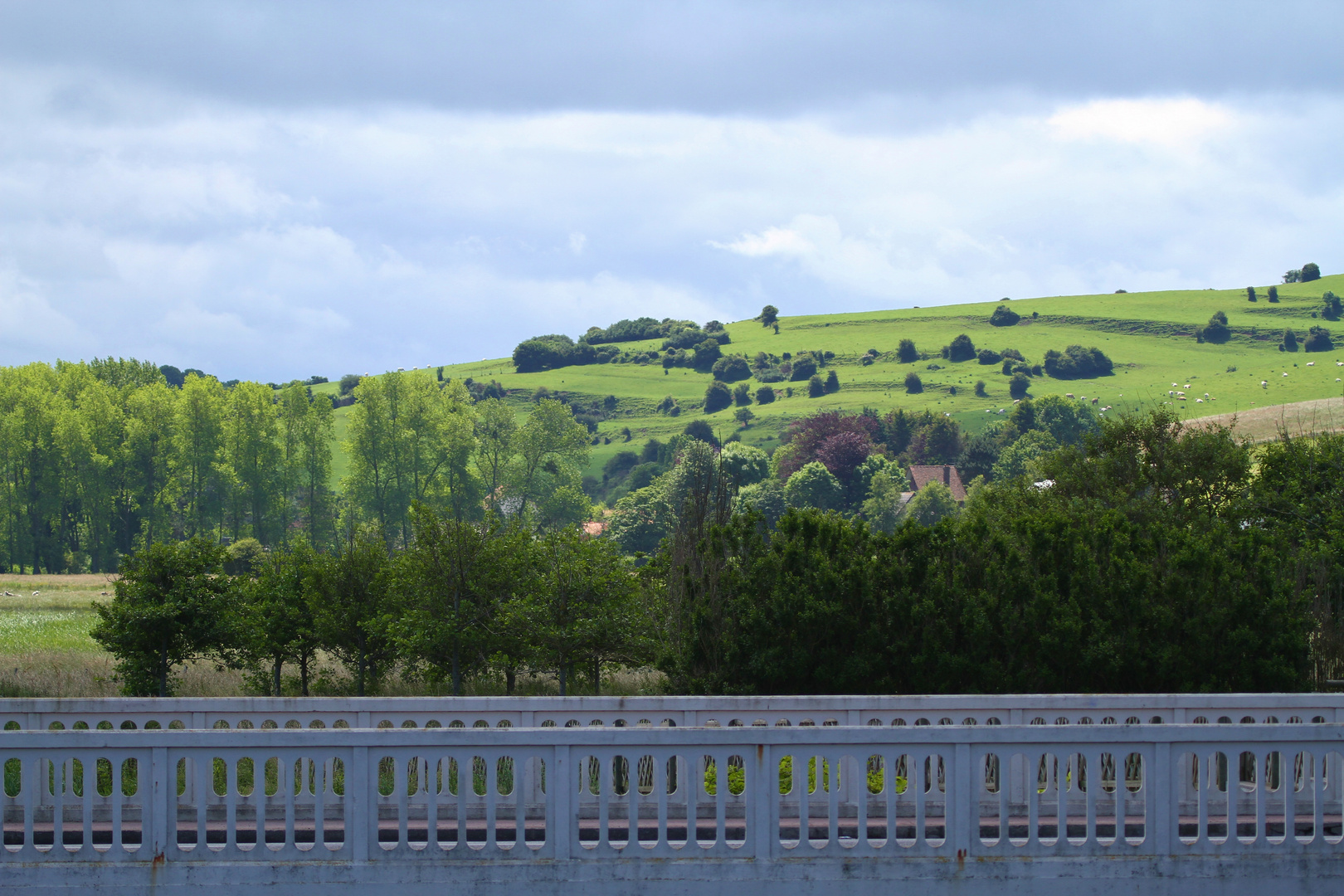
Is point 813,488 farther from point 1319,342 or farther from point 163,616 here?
point 163,616

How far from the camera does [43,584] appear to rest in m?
63.9

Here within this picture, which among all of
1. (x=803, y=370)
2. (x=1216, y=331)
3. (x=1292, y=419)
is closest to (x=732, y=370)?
(x=803, y=370)

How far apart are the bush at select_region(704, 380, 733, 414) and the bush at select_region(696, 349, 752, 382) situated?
12.7 metres

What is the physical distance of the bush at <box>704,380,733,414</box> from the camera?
163875mm

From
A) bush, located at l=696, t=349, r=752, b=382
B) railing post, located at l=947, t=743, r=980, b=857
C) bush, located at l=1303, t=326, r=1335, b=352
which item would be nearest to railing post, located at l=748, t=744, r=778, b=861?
railing post, located at l=947, t=743, r=980, b=857

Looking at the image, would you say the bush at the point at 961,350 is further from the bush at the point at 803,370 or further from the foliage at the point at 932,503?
the foliage at the point at 932,503

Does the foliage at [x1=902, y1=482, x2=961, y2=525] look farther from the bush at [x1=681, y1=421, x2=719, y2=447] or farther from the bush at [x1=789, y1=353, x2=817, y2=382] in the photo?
the bush at [x1=789, y1=353, x2=817, y2=382]

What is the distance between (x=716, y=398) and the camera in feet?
538

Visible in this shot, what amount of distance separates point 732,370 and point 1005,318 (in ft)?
150

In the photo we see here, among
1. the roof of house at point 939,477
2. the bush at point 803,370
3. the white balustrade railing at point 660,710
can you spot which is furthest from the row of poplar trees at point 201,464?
the bush at point 803,370

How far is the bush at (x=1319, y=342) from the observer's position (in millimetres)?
158750

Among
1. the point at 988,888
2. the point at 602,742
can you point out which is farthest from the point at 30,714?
the point at 988,888

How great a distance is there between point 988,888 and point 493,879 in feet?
10.9

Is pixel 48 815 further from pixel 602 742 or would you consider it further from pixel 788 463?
pixel 788 463
